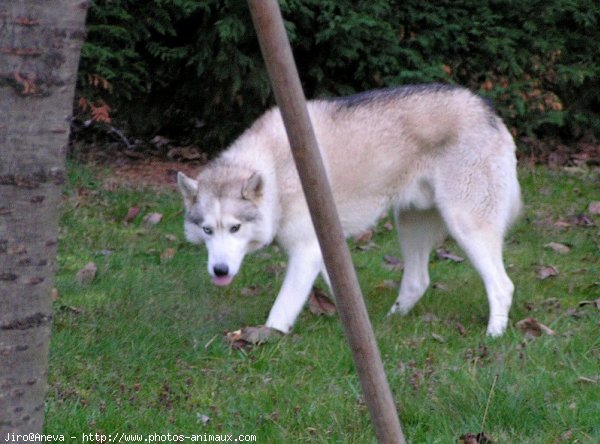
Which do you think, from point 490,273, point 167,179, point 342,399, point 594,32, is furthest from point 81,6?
point 594,32

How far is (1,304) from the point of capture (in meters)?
1.87

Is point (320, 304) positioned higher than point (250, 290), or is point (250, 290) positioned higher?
point (320, 304)

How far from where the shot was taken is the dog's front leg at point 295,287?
514cm

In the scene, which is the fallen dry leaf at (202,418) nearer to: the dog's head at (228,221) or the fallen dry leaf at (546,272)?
the dog's head at (228,221)

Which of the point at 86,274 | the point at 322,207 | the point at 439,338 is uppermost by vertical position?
the point at 322,207

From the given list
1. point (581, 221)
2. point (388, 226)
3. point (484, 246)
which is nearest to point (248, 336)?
point (484, 246)

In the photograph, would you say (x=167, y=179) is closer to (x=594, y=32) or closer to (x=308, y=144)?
(x=594, y=32)

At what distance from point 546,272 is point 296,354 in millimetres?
2378

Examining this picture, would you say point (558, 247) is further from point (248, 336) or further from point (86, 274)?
point (86, 274)

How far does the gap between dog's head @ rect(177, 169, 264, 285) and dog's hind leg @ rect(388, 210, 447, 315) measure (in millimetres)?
988

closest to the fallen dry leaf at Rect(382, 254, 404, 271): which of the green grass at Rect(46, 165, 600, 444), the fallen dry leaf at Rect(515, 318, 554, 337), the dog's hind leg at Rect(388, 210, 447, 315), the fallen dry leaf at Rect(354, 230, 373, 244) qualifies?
the green grass at Rect(46, 165, 600, 444)

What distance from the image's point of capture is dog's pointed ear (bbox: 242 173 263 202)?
5293mm

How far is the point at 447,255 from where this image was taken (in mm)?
7004

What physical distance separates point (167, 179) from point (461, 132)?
382 cm
